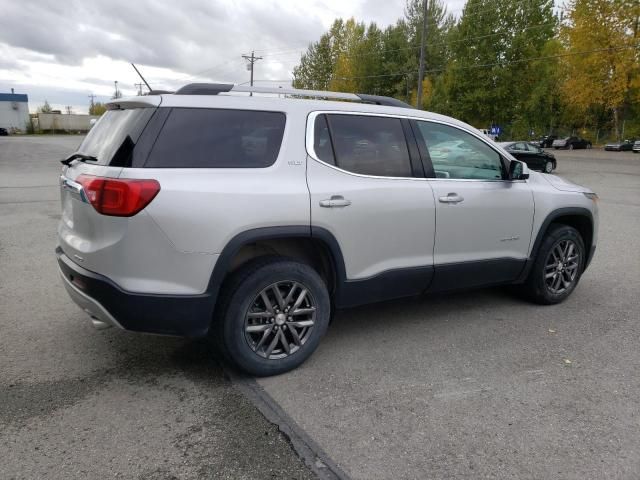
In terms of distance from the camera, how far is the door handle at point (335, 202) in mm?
3385

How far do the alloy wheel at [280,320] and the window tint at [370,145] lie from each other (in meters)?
0.93

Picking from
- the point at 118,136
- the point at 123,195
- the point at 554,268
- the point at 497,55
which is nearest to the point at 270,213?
the point at 123,195

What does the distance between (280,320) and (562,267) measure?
2.93 m

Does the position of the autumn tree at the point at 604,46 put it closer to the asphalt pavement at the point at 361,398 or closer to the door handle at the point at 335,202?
the asphalt pavement at the point at 361,398

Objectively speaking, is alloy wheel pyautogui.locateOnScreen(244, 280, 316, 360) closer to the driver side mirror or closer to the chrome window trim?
the chrome window trim

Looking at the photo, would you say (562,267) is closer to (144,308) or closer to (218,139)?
(218,139)

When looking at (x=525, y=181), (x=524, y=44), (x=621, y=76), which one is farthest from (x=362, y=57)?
(x=525, y=181)

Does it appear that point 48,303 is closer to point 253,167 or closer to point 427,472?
point 253,167

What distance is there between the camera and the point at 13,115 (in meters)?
66.3

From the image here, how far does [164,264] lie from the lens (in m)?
2.93

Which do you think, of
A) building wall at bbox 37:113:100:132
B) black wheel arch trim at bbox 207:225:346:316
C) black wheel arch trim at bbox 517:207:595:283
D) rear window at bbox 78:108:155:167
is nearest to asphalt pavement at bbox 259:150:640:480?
black wheel arch trim at bbox 517:207:595:283

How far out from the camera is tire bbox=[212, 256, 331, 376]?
317 centimetres

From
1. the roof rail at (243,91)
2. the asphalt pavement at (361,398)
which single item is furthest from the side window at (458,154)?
the asphalt pavement at (361,398)

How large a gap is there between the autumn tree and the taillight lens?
147 ft
